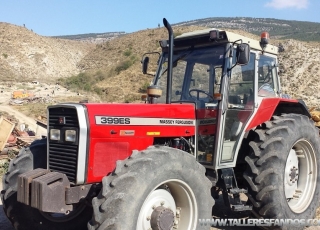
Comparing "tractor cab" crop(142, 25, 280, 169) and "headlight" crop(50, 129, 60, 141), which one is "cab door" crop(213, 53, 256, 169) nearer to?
"tractor cab" crop(142, 25, 280, 169)

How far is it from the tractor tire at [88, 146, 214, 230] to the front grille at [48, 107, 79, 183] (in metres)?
0.60

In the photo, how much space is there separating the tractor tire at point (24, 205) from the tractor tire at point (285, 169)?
2.21 metres

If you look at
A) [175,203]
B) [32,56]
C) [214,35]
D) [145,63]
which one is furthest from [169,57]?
[32,56]

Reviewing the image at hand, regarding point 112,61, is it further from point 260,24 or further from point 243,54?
point 243,54

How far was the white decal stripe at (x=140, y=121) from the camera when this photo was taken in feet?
14.1

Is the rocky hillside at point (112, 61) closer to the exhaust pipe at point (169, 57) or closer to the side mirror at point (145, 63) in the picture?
the side mirror at point (145, 63)

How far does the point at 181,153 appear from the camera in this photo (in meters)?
4.31

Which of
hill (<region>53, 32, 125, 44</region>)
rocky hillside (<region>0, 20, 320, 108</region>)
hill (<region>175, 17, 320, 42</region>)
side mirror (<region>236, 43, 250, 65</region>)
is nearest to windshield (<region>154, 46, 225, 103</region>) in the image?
side mirror (<region>236, 43, 250, 65</region>)

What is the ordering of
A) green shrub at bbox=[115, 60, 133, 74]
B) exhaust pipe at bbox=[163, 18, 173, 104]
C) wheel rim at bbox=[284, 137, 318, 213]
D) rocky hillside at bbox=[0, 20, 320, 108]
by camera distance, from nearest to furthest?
1. exhaust pipe at bbox=[163, 18, 173, 104]
2. wheel rim at bbox=[284, 137, 318, 213]
3. rocky hillside at bbox=[0, 20, 320, 108]
4. green shrub at bbox=[115, 60, 133, 74]

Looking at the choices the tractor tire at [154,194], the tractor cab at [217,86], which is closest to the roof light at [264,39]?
the tractor cab at [217,86]

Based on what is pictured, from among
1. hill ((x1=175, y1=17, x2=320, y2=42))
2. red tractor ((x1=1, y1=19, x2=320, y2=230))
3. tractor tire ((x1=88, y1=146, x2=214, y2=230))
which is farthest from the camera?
hill ((x1=175, y1=17, x2=320, y2=42))

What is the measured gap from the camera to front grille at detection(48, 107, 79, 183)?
420cm

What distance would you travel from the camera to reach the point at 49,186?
12.8ft

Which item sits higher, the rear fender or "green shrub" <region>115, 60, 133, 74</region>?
"green shrub" <region>115, 60, 133, 74</region>
